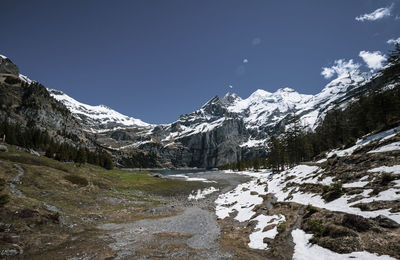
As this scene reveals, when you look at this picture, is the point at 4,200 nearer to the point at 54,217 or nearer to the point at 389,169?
the point at 54,217

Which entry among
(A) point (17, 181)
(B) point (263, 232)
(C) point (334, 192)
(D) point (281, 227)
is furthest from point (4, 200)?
(C) point (334, 192)

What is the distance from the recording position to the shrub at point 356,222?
1288cm

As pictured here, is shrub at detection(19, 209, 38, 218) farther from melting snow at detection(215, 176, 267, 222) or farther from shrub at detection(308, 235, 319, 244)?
shrub at detection(308, 235, 319, 244)

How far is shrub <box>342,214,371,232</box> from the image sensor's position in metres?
12.9

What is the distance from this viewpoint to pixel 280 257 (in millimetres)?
14484

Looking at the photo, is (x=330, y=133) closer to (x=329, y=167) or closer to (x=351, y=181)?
(x=329, y=167)

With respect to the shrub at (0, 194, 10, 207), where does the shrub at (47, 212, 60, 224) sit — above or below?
below

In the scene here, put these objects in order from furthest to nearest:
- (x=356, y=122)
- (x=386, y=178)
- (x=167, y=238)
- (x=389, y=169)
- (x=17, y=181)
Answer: (x=356, y=122)
(x=17, y=181)
(x=167, y=238)
(x=389, y=169)
(x=386, y=178)

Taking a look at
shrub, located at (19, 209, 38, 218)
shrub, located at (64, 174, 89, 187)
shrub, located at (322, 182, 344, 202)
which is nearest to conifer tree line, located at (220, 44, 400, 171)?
shrub, located at (322, 182, 344, 202)

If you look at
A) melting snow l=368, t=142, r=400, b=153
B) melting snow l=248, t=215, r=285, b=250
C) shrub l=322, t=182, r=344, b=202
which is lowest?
melting snow l=248, t=215, r=285, b=250

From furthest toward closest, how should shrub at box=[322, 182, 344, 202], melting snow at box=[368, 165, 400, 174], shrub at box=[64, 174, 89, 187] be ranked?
shrub at box=[64, 174, 89, 187] → shrub at box=[322, 182, 344, 202] → melting snow at box=[368, 165, 400, 174]

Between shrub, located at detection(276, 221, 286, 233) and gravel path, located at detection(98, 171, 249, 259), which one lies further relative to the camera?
shrub, located at detection(276, 221, 286, 233)

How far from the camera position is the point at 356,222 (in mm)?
13492

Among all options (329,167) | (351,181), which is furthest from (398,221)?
(329,167)
